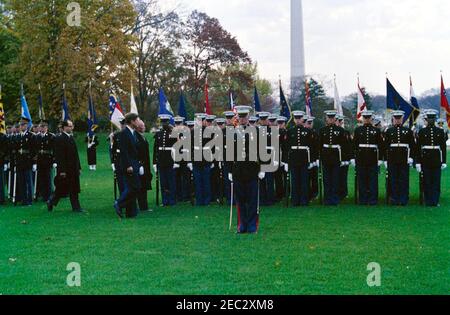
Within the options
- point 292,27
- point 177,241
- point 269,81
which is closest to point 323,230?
point 177,241

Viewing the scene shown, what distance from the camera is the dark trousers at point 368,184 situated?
14.8 m

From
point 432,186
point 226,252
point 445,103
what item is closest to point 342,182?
point 432,186

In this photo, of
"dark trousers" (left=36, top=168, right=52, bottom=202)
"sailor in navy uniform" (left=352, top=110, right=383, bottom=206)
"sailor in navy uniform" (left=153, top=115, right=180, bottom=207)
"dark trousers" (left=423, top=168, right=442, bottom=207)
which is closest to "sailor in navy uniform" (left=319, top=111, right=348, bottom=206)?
"sailor in navy uniform" (left=352, top=110, right=383, bottom=206)

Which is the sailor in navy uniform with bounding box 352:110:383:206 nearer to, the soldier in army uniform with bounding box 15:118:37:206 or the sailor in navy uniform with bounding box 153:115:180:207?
the sailor in navy uniform with bounding box 153:115:180:207

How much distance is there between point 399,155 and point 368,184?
920 mm

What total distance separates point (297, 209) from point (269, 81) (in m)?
61.6

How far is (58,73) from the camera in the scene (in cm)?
3928

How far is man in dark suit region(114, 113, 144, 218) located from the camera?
42.5ft

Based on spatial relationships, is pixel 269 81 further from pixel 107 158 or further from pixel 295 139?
pixel 295 139

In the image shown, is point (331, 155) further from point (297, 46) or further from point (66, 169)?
point (297, 46)

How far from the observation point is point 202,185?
15.6 m

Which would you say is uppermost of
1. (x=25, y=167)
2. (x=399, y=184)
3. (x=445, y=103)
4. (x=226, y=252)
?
(x=445, y=103)

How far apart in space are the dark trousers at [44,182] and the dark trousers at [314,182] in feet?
21.2

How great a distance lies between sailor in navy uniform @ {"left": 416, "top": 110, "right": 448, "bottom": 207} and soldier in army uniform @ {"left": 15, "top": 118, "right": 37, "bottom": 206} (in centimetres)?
903
